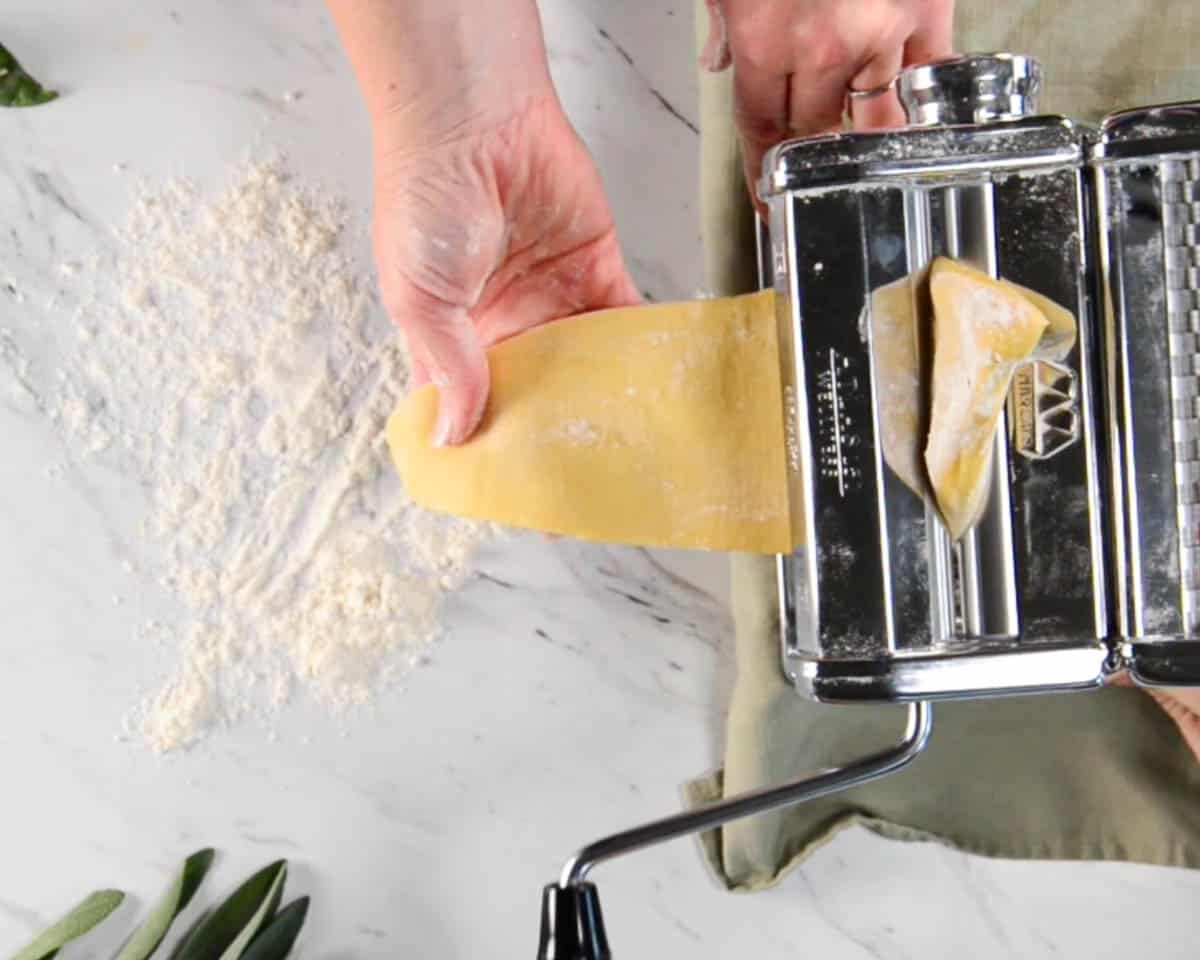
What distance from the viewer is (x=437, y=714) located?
2.29 ft

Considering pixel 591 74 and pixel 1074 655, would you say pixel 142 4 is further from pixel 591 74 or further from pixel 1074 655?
pixel 1074 655

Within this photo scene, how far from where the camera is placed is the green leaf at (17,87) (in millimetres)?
638

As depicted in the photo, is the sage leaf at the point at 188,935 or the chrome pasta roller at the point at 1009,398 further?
the sage leaf at the point at 188,935

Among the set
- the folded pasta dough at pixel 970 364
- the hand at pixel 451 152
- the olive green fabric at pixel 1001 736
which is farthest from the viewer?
the olive green fabric at pixel 1001 736

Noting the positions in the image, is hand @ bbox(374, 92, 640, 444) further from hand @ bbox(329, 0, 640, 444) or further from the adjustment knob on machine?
the adjustment knob on machine

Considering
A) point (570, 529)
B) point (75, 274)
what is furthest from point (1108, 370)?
point (75, 274)

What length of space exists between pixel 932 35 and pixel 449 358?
306mm

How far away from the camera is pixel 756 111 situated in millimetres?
601

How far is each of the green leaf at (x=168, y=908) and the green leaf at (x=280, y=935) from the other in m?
0.05

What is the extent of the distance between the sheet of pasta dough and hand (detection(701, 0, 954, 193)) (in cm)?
15

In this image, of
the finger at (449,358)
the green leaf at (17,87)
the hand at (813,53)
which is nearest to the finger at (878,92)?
the hand at (813,53)

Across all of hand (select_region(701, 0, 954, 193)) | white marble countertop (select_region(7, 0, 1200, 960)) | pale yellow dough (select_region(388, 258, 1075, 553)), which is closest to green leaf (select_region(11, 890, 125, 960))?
white marble countertop (select_region(7, 0, 1200, 960))

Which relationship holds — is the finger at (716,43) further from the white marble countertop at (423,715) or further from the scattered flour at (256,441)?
the scattered flour at (256,441)

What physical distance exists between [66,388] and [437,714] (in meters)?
0.30
